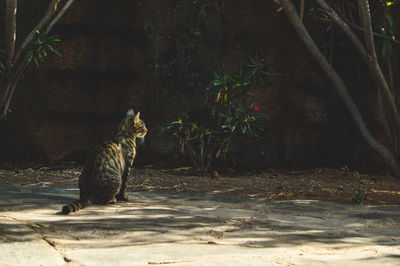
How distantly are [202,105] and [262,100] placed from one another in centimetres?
114

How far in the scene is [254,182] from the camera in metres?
7.99

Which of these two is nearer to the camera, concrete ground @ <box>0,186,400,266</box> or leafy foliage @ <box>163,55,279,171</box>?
concrete ground @ <box>0,186,400,266</box>

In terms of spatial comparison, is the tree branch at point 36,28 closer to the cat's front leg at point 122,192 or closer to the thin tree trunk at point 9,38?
the thin tree trunk at point 9,38

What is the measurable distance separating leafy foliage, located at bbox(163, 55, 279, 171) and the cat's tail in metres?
4.12

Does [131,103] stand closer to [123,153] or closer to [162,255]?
[123,153]

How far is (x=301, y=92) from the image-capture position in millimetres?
9727

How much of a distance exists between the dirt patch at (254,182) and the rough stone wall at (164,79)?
547 millimetres

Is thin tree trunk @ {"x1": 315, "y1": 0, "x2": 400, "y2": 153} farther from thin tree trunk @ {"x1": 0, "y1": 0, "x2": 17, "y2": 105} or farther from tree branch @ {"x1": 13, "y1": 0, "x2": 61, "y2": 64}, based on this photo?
thin tree trunk @ {"x1": 0, "y1": 0, "x2": 17, "y2": 105}

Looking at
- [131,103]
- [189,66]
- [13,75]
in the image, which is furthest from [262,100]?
[13,75]

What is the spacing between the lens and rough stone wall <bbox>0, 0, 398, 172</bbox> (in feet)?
31.2

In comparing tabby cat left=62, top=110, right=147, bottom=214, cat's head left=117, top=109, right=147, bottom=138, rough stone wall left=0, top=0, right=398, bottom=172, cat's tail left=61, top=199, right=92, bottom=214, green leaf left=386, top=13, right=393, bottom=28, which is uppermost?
green leaf left=386, top=13, right=393, bottom=28

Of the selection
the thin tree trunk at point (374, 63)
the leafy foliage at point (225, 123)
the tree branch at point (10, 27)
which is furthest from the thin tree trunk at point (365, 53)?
the tree branch at point (10, 27)

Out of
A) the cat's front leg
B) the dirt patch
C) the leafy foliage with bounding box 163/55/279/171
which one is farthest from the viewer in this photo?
the leafy foliage with bounding box 163/55/279/171

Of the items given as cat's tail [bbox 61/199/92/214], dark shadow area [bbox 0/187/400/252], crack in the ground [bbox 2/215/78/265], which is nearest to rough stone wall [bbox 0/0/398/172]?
dark shadow area [bbox 0/187/400/252]
